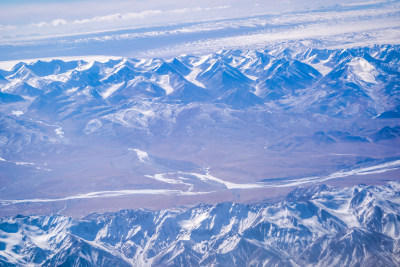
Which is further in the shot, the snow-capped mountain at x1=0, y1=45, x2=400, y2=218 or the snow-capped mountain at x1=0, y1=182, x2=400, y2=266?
the snow-capped mountain at x1=0, y1=45, x2=400, y2=218

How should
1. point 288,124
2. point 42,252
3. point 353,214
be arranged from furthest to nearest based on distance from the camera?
point 288,124
point 353,214
point 42,252

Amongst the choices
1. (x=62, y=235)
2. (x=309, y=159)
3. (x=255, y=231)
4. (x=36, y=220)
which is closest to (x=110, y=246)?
(x=62, y=235)

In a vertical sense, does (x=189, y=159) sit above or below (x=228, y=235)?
below

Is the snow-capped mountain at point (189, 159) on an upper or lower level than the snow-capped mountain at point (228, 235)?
lower

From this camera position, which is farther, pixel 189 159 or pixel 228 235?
pixel 189 159

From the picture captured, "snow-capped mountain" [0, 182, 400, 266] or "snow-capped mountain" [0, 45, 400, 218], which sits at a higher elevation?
"snow-capped mountain" [0, 182, 400, 266]

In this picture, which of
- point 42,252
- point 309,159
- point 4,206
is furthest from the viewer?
point 309,159

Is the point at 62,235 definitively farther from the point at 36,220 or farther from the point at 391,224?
the point at 391,224

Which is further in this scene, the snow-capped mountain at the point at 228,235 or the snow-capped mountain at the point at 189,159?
the snow-capped mountain at the point at 189,159
